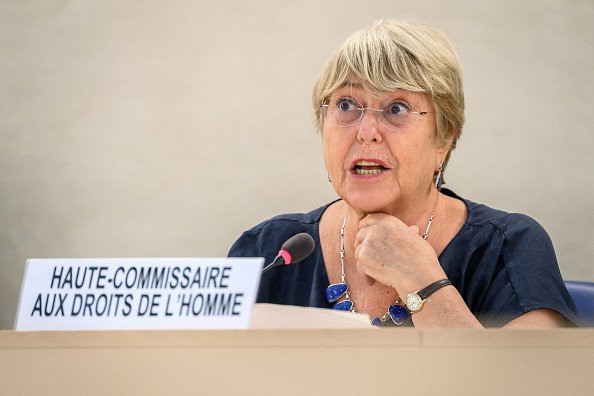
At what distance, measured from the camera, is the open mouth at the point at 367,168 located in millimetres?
1439

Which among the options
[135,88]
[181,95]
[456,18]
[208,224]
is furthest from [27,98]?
[456,18]

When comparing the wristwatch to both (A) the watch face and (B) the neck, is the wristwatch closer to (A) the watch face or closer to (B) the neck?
(A) the watch face

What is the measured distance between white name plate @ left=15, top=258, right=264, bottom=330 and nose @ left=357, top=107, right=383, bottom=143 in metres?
0.81

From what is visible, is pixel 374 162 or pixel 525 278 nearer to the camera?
pixel 525 278

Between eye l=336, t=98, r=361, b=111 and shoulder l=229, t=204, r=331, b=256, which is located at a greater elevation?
eye l=336, t=98, r=361, b=111

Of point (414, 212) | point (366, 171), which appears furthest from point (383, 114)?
point (414, 212)

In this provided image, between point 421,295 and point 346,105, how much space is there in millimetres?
504

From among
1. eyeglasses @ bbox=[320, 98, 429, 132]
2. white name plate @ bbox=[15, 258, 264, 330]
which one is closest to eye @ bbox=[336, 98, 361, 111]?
eyeglasses @ bbox=[320, 98, 429, 132]

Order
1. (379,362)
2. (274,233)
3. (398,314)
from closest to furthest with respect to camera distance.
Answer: (379,362), (398,314), (274,233)

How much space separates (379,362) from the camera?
1.87 feet

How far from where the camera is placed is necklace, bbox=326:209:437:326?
137cm

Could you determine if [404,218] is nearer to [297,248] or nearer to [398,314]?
[398,314]

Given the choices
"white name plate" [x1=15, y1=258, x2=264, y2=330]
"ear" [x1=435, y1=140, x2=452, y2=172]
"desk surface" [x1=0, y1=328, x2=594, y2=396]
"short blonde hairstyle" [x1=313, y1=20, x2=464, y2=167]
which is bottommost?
"desk surface" [x1=0, y1=328, x2=594, y2=396]

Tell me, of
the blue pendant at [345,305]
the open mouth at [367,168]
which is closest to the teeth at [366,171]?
the open mouth at [367,168]
